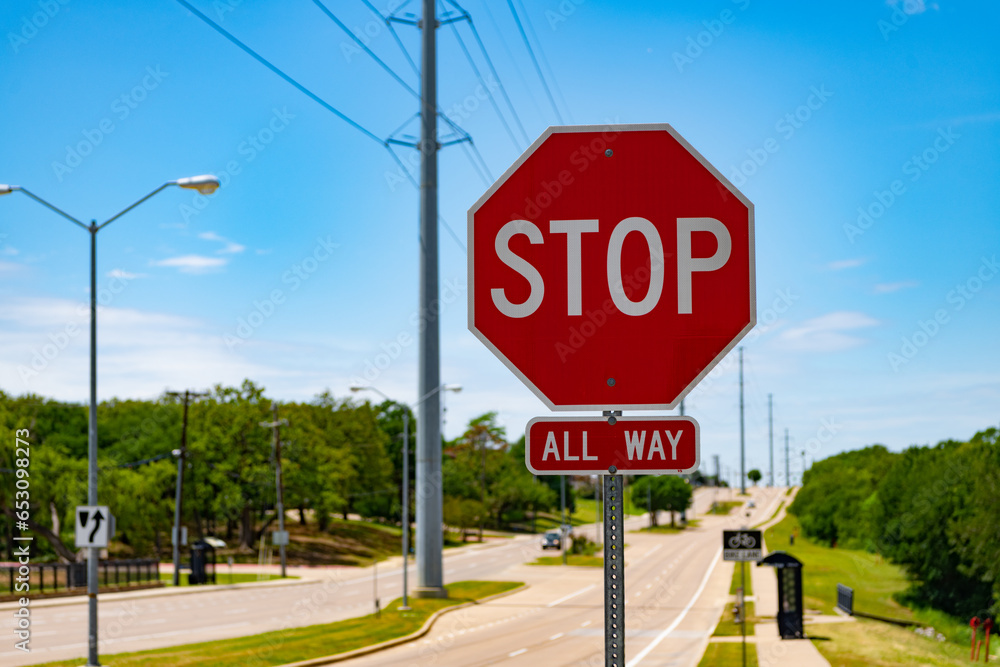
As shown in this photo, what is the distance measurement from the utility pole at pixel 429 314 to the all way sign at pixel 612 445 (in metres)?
31.0

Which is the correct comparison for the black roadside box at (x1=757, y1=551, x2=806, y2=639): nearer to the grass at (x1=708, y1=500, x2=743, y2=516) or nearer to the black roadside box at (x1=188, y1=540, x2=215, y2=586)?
the black roadside box at (x1=188, y1=540, x2=215, y2=586)

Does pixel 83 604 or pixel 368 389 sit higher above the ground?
pixel 368 389

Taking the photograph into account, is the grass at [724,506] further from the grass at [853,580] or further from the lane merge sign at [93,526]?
the lane merge sign at [93,526]

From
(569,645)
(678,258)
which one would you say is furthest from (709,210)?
(569,645)

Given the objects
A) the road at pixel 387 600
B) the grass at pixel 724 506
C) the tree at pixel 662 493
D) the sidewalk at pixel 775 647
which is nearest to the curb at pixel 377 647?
the road at pixel 387 600

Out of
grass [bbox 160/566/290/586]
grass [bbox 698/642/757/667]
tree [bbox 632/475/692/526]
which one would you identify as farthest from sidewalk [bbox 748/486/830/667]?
tree [bbox 632/475/692/526]

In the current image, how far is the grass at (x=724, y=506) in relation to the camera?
158 meters

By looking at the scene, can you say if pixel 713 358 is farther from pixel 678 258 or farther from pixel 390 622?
pixel 390 622

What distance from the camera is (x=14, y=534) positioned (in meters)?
52.5

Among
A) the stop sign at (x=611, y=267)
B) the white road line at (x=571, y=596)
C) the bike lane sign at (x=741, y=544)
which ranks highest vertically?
the stop sign at (x=611, y=267)

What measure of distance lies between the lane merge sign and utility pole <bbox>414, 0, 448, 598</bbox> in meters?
15.8

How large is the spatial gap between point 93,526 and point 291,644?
8.17 metres

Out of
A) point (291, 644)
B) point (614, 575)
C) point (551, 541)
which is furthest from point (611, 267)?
point (551, 541)

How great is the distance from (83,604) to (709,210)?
39480 millimetres
